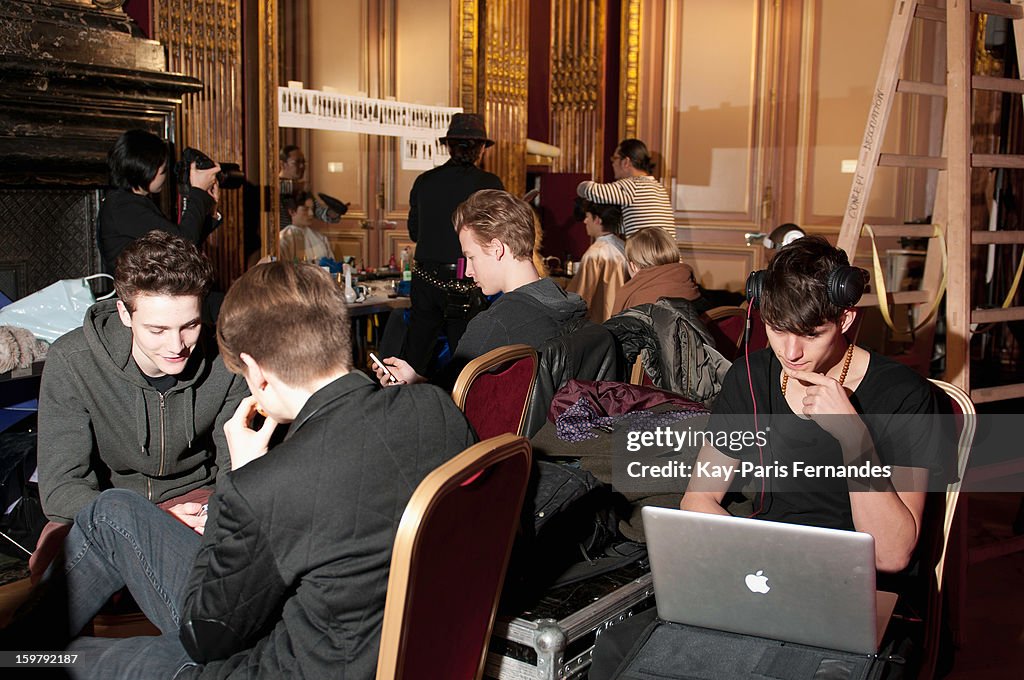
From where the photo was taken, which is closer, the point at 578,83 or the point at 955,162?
the point at 955,162

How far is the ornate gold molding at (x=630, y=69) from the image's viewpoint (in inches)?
295

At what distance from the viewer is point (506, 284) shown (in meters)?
2.95

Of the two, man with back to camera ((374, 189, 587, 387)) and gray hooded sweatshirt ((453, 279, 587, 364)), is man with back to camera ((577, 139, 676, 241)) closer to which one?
man with back to camera ((374, 189, 587, 387))

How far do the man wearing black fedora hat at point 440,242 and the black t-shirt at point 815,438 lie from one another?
9.70 ft

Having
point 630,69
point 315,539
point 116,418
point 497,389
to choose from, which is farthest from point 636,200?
point 315,539

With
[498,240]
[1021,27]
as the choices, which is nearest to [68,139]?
[498,240]

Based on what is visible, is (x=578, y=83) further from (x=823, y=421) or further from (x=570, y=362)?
(x=823, y=421)

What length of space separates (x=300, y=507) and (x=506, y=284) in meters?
1.70

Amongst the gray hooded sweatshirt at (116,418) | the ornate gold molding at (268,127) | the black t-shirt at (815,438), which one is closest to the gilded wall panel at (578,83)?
the ornate gold molding at (268,127)

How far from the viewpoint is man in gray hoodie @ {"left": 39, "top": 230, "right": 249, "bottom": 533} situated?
203 cm

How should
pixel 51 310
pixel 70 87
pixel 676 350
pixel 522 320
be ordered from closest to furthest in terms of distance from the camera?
1. pixel 522 320
2. pixel 676 350
3. pixel 51 310
4. pixel 70 87

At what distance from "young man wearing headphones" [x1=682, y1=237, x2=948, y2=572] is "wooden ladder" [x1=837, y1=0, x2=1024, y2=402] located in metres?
1.16

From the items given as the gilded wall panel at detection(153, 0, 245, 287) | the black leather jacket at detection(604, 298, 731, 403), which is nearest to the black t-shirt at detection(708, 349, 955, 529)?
the black leather jacket at detection(604, 298, 731, 403)

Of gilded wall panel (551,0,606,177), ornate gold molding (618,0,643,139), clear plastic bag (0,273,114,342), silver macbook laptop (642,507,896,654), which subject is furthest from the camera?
ornate gold molding (618,0,643,139)
